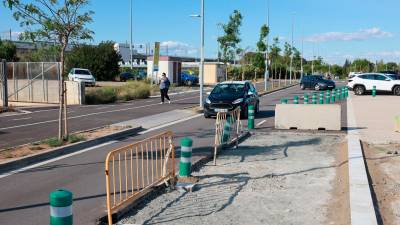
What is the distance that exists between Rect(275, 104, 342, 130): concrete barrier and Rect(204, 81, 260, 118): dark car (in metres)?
3.13

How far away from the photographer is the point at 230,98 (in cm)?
2000

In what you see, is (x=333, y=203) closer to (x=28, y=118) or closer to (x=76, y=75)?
(x=28, y=118)

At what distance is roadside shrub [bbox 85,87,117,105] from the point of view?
1160 inches

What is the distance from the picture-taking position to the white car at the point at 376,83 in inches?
1578

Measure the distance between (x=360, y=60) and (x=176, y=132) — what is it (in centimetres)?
10838

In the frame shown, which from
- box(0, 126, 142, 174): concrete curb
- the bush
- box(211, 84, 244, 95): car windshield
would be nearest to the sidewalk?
box(211, 84, 244, 95): car windshield

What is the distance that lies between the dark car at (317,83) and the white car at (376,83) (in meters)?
7.49

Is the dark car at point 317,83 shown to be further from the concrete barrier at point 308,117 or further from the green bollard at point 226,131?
the green bollard at point 226,131

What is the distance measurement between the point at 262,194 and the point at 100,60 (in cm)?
5450

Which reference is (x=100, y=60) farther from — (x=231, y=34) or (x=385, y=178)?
(x=385, y=178)

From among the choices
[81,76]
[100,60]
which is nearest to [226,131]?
[81,76]

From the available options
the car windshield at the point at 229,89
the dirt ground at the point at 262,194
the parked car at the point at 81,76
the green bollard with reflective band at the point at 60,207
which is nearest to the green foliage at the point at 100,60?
the parked car at the point at 81,76

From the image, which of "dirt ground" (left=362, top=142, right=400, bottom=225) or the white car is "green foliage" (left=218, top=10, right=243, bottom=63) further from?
"dirt ground" (left=362, top=142, right=400, bottom=225)

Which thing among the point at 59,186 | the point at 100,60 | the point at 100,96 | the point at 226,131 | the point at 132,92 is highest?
the point at 100,60
